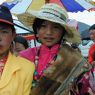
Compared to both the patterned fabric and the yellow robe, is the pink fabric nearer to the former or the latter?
the yellow robe

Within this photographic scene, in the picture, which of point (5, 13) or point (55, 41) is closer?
point (5, 13)

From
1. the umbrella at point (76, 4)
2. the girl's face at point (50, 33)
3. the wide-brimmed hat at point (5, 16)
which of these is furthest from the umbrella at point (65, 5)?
the wide-brimmed hat at point (5, 16)

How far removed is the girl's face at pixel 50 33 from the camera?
2803mm

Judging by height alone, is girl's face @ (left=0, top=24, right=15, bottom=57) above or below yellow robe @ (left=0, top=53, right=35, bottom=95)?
above

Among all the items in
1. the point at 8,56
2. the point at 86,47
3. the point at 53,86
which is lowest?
the point at 86,47

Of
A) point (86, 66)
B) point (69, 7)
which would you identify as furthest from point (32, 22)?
point (69, 7)

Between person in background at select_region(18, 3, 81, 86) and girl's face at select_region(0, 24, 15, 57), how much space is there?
12.2 inches

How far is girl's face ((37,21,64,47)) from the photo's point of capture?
2803mm

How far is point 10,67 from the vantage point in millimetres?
2551

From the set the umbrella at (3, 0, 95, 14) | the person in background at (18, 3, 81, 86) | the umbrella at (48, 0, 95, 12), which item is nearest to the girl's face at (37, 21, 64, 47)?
the person in background at (18, 3, 81, 86)

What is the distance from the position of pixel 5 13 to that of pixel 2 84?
1.77 ft

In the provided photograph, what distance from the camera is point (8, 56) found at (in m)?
2.61

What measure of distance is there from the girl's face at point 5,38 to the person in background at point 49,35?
1.02 ft

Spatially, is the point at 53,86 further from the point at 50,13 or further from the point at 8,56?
the point at 50,13
